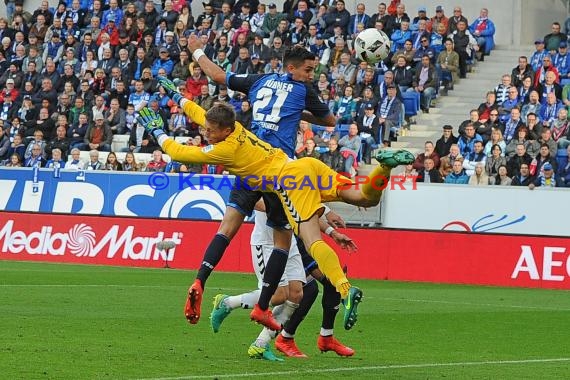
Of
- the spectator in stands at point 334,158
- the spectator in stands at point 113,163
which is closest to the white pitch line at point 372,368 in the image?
the spectator in stands at point 334,158

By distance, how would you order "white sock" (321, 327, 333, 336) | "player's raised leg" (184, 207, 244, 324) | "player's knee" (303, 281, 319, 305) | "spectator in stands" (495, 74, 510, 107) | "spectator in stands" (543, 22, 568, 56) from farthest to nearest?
"spectator in stands" (543, 22, 568, 56)
"spectator in stands" (495, 74, 510, 107)
"player's knee" (303, 281, 319, 305)
"white sock" (321, 327, 333, 336)
"player's raised leg" (184, 207, 244, 324)

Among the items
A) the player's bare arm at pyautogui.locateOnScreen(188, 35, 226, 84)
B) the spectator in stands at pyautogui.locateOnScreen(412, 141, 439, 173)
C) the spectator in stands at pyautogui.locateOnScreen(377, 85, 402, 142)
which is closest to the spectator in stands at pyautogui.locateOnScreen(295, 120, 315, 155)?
the spectator in stands at pyautogui.locateOnScreen(377, 85, 402, 142)

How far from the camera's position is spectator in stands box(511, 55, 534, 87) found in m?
28.7

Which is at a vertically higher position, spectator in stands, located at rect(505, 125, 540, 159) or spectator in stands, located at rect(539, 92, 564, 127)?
spectator in stands, located at rect(539, 92, 564, 127)

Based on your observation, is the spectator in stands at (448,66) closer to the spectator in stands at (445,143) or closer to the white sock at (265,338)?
the spectator in stands at (445,143)

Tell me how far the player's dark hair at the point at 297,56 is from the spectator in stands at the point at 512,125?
53.4 ft

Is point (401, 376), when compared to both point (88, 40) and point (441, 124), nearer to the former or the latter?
point (441, 124)

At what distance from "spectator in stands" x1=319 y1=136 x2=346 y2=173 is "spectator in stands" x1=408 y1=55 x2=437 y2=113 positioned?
361cm

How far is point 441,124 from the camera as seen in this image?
100ft

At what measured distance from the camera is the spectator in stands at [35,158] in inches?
1237

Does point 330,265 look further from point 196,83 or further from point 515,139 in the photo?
point 196,83

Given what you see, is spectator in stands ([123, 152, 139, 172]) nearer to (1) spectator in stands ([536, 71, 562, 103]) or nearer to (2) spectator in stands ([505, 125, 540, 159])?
(2) spectator in stands ([505, 125, 540, 159])

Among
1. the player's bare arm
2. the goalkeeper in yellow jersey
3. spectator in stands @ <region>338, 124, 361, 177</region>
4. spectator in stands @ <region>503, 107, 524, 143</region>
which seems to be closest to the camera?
the goalkeeper in yellow jersey

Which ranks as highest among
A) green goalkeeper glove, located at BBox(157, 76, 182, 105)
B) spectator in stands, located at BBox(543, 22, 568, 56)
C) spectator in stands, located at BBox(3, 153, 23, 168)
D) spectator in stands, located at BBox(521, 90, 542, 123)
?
green goalkeeper glove, located at BBox(157, 76, 182, 105)
